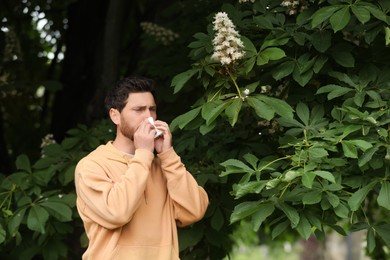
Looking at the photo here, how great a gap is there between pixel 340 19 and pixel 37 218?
1955 millimetres

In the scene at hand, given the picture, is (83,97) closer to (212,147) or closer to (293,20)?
(212,147)

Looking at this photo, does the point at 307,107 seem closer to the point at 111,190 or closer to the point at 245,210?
the point at 245,210

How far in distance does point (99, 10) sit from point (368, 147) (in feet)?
12.9

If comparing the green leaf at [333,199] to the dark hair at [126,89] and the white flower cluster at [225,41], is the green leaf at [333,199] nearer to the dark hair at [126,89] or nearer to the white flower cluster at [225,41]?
the white flower cluster at [225,41]

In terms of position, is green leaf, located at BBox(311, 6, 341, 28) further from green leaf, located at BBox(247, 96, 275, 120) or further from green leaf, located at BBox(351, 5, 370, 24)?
green leaf, located at BBox(247, 96, 275, 120)

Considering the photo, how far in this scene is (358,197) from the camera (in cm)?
365

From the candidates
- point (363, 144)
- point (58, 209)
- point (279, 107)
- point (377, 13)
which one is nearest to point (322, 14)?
point (377, 13)

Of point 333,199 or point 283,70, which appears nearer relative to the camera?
point 333,199

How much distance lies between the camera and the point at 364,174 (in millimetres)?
3893

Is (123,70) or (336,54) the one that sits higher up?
(336,54)

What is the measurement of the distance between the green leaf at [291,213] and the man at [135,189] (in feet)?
1.23

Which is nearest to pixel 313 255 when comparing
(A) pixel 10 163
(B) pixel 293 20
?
(A) pixel 10 163

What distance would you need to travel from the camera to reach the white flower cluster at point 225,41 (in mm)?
3455

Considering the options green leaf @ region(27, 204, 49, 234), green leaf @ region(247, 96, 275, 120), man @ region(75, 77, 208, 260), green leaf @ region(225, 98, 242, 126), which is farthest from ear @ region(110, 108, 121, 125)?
green leaf @ region(27, 204, 49, 234)
